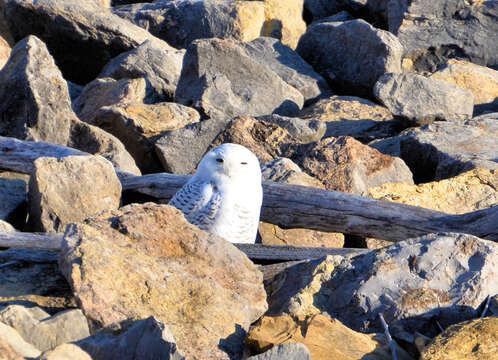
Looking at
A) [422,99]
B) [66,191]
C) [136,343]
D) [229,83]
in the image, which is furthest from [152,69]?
[136,343]

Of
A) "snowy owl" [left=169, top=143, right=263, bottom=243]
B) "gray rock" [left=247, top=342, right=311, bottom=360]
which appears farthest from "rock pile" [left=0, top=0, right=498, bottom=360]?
"snowy owl" [left=169, top=143, right=263, bottom=243]

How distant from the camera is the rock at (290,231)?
6.73m

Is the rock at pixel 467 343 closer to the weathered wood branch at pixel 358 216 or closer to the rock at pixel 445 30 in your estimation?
the weathered wood branch at pixel 358 216

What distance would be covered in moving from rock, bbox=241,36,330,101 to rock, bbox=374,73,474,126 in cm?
141

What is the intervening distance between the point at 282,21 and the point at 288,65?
229cm

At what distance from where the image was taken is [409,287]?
11.8 ft

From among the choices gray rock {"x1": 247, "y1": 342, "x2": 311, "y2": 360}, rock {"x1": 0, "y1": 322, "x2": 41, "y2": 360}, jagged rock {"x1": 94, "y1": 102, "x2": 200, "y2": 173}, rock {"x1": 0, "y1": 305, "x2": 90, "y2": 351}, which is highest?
rock {"x1": 0, "y1": 322, "x2": 41, "y2": 360}

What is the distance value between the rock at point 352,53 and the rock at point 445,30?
1.11 metres

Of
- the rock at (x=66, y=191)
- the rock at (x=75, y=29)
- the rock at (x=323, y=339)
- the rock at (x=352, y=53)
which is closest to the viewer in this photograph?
the rock at (x=323, y=339)

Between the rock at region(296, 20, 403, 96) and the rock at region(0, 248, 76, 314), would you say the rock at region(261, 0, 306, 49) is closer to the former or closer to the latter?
the rock at region(296, 20, 403, 96)

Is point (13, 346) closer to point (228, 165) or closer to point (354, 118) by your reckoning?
point (228, 165)

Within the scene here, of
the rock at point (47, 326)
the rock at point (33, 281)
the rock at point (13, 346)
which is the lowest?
the rock at point (33, 281)

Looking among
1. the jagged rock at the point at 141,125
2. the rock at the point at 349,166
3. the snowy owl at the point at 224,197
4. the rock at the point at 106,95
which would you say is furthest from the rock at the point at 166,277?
the rock at the point at 106,95

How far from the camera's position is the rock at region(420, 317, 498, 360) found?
2941 mm
